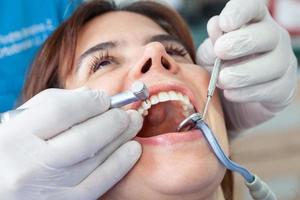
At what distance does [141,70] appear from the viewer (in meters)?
1.25

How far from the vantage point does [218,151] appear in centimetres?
116

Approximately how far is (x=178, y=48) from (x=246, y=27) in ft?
0.74

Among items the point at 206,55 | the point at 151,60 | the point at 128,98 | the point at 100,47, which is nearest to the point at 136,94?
the point at 128,98

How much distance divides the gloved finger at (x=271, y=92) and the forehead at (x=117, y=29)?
0.90 feet

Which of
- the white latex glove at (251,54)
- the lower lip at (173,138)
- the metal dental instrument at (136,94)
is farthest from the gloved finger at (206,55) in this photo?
the metal dental instrument at (136,94)

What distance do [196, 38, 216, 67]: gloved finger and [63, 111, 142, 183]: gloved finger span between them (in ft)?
1.48

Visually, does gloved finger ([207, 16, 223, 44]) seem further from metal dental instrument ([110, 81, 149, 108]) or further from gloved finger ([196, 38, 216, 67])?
metal dental instrument ([110, 81, 149, 108])

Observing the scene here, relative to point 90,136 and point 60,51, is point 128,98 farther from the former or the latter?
point 60,51

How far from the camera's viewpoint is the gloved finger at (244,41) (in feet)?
4.13

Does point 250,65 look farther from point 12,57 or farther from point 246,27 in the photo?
point 12,57

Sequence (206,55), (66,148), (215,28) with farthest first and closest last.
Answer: (206,55), (215,28), (66,148)

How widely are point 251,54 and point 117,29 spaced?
36 cm

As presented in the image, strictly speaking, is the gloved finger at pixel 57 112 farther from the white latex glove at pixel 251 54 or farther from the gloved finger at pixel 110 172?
the white latex glove at pixel 251 54

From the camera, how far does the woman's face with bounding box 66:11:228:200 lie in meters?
1.14
